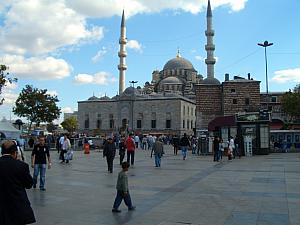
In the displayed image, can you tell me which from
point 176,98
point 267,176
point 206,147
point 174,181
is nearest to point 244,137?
point 206,147

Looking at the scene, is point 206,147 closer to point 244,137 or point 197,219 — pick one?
point 244,137

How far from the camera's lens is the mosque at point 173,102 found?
207ft

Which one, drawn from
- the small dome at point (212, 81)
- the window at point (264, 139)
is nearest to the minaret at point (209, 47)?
the small dome at point (212, 81)

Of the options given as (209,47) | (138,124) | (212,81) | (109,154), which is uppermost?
(209,47)

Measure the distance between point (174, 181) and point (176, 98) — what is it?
72807mm

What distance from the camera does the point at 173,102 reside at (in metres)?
85.6

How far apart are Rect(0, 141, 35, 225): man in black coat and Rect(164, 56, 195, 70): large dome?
10475 cm

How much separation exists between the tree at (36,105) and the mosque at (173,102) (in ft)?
80.0

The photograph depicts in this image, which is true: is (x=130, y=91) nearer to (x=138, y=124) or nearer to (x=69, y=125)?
(x=138, y=124)

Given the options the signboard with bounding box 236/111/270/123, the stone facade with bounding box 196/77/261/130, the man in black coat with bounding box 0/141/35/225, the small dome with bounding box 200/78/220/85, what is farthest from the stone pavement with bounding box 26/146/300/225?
the small dome with bounding box 200/78/220/85

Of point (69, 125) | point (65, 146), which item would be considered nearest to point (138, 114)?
point (69, 125)

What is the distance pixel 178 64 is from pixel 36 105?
6592 centimetres

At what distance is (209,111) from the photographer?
64688 millimetres

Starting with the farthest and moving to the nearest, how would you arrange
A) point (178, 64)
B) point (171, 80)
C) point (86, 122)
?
point (178, 64), point (171, 80), point (86, 122)
